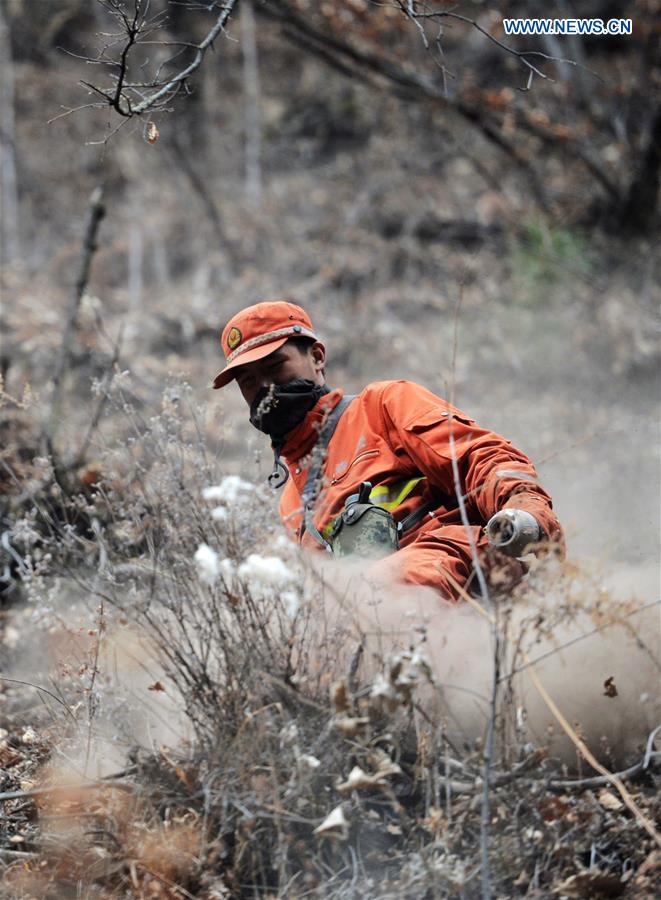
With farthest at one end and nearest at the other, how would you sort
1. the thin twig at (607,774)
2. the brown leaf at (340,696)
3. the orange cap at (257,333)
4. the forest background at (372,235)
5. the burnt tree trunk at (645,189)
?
1. the burnt tree trunk at (645,189)
2. the forest background at (372,235)
3. the orange cap at (257,333)
4. the brown leaf at (340,696)
5. the thin twig at (607,774)

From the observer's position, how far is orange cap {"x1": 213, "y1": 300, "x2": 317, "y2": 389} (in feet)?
11.9

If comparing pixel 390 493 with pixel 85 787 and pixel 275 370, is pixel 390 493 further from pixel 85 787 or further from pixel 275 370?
pixel 85 787

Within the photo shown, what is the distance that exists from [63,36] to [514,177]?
10.6 metres

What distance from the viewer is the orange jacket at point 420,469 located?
318cm

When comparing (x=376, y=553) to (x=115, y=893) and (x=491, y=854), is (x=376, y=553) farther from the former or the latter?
(x=115, y=893)

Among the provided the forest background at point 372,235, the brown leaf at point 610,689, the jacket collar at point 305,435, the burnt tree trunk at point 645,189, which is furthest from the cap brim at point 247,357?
the burnt tree trunk at point 645,189

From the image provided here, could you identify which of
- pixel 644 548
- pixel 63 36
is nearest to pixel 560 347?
pixel 644 548

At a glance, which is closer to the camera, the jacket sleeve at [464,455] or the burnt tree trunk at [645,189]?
the jacket sleeve at [464,455]

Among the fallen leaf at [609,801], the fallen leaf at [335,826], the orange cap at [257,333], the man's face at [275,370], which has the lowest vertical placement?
the fallen leaf at [609,801]

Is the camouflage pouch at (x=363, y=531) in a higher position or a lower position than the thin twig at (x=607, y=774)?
higher

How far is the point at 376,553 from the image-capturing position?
3.30 m

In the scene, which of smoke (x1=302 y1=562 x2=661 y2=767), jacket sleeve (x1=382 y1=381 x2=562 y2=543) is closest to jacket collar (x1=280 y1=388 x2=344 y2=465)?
jacket sleeve (x1=382 y1=381 x2=562 y2=543)

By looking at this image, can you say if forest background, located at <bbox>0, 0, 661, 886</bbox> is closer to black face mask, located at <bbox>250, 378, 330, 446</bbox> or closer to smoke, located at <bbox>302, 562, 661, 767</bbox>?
smoke, located at <bbox>302, 562, 661, 767</bbox>

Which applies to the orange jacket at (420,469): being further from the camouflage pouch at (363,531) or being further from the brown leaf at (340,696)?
the brown leaf at (340,696)
